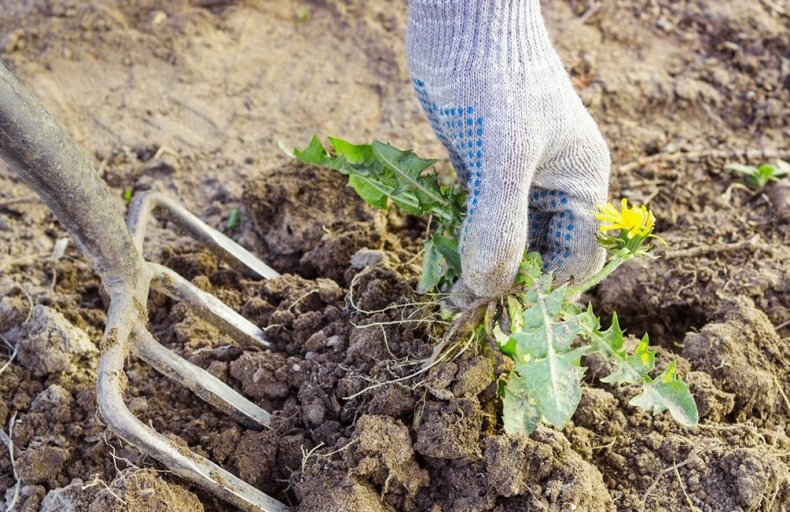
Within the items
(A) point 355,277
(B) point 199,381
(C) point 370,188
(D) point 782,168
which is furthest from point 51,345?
(D) point 782,168

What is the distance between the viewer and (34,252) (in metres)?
3.03

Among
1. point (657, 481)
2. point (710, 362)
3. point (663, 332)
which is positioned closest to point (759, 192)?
point (663, 332)

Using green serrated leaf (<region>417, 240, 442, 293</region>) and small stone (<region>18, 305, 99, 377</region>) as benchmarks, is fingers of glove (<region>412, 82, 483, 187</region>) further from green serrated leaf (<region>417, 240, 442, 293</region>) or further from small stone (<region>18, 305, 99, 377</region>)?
small stone (<region>18, 305, 99, 377</region>)

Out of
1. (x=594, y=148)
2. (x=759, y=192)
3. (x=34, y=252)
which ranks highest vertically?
(x=594, y=148)

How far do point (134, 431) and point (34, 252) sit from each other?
49.9 inches

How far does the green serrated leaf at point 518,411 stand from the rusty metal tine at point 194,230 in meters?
1.02

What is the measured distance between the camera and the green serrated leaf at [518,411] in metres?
2.12

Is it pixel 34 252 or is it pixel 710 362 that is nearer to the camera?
pixel 710 362

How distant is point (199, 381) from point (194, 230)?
630 millimetres

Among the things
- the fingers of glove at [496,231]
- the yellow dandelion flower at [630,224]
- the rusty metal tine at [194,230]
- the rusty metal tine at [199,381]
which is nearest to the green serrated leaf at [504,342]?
the fingers of glove at [496,231]

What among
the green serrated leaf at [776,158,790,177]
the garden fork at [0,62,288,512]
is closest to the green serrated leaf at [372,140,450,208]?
the garden fork at [0,62,288,512]

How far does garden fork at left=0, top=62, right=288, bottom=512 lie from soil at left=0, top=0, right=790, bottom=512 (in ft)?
0.30

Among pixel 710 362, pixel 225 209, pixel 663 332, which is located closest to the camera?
pixel 710 362

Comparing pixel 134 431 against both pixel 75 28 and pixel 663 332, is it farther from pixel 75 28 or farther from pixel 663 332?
pixel 75 28
